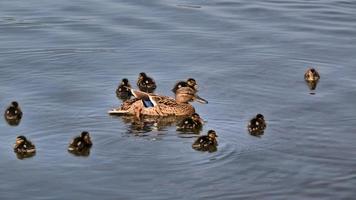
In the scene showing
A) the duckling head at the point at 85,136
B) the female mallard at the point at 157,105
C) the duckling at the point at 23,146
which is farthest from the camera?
the female mallard at the point at 157,105

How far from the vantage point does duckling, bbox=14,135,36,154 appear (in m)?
14.6

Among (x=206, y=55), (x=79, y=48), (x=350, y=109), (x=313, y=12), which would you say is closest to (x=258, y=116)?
(x=350, y=109)

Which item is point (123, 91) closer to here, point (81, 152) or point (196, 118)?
point (196, 118)

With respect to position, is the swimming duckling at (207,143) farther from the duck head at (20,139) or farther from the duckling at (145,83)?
the duckling at (145,83)

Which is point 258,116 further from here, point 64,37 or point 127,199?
point 64,37

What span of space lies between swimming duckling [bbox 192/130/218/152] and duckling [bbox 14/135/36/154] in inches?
92.0

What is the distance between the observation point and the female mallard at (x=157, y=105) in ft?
56.9

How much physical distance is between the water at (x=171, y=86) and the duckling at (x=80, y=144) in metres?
0.17

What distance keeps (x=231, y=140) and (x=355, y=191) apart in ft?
8.71

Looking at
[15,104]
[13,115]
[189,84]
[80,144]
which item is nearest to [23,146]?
[80,144]

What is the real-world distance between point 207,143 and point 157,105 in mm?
2695

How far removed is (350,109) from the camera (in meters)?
17.1

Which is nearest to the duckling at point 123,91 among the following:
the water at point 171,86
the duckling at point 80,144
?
the water at point 171,86

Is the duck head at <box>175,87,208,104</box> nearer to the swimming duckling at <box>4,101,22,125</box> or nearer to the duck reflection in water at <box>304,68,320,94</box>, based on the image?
the duck reflection in water at <box>304,68,320,94</box>
